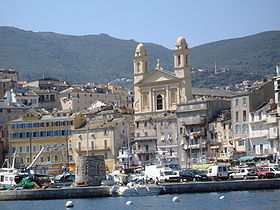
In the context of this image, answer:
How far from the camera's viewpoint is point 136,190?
273 feet

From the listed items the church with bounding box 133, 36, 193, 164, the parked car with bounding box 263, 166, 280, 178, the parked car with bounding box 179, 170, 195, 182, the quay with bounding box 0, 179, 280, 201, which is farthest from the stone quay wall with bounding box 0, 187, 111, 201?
the church with bounding box 133, 36, 193, 164

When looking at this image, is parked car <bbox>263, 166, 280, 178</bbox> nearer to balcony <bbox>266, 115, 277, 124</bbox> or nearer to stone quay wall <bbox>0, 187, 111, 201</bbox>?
stone quay wall <bbox>0, 187, 111, 201</bbox>

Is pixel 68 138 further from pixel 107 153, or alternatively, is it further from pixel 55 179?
pixel 55 179

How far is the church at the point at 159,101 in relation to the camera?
416 ft

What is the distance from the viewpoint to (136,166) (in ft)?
408

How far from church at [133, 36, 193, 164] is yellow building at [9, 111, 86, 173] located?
1094 cm

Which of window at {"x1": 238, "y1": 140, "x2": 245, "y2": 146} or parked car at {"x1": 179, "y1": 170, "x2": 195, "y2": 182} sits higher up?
window at {"x1": 238, "y1": 140, "x2": 245, "y2": 146}

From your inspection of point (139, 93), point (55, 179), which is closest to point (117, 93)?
point (139, 93)

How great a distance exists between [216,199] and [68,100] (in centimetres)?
9788

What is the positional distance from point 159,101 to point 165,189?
55203mm

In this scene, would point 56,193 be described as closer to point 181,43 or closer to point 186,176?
point 186,176

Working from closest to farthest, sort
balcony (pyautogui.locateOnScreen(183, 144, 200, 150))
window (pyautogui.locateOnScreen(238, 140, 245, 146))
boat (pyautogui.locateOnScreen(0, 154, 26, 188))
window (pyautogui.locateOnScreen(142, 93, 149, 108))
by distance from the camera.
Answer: boat (pyautogui.locateOnScreen(0, 154, 26, 188)), window (pyautogui.locateOnScreen(238, 140, 245, 146)), balcony (pyautogui.locateOnScreen(183, 144, 200, 150)), window (pyautogui.locateOnScreen(142, 93, 149, 108))

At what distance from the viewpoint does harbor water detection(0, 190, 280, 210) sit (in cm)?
6906

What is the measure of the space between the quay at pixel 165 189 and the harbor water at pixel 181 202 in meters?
1.00
